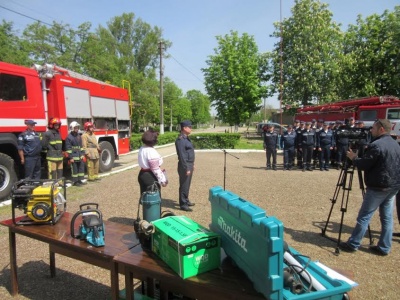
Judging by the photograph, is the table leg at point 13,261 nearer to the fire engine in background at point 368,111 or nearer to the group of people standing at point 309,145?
the group of people standing at point 309,145

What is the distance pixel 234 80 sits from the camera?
27406mm

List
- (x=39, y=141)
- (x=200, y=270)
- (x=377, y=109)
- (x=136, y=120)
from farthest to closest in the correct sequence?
(x=136, y=120), (x=377, y=109), (x=39, y=141), (x=200, y=270)

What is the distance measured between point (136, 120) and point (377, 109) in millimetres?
27389

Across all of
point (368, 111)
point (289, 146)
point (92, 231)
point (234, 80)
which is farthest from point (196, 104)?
point (92, 231)

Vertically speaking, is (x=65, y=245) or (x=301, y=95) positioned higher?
(x=301, y=95)

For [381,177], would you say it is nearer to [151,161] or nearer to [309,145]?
[151,161]

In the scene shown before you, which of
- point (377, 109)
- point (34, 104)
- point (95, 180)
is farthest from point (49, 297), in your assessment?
point (377, 109)

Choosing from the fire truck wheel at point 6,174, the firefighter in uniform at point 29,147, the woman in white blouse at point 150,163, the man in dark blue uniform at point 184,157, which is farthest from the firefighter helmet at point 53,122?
the woman in white blouse at point 150,163

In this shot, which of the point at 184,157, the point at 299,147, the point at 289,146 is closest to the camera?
the point at 184,157

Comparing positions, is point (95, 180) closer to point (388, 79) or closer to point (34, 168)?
point (34, 168)

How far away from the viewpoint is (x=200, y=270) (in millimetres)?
2059

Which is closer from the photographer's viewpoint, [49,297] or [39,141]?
[49,297]

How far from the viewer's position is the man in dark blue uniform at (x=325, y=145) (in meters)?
11.6

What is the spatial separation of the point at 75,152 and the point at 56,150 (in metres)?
0.59
